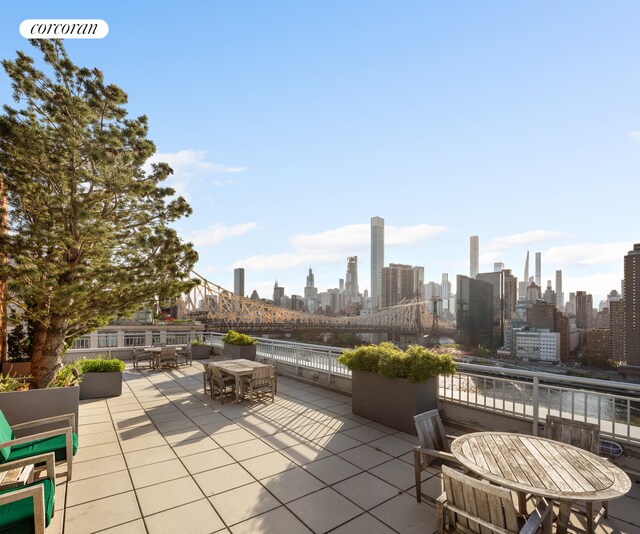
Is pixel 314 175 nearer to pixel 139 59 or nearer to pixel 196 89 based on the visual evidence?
pixel 196 89

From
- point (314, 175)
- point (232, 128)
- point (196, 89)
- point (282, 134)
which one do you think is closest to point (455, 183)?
point (314, 175)

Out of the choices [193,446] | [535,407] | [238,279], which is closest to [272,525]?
[193,446]

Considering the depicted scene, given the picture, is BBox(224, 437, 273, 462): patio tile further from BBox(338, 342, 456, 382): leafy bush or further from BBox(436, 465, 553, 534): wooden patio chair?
BBox(436, 465, 553, 534): wooden patio chair

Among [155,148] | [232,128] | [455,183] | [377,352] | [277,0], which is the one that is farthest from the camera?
[455,183]

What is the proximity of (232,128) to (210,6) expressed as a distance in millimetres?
3223

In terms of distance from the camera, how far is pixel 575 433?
354 centimetres

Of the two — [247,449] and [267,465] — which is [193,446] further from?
[267,465]

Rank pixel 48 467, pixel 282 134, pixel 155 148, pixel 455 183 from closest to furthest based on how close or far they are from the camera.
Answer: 1. pixel 48 467
2. pixel 155 148
3. pixel 282 134
4. pixel 455 183

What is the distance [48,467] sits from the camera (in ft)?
10.1

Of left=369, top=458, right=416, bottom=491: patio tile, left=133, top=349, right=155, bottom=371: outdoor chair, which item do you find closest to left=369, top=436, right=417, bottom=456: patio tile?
left=369, top=458, right=416, bottom=491: patio tile

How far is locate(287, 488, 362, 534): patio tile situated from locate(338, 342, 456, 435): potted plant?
215 cm

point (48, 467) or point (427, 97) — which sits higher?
point (427, 97)

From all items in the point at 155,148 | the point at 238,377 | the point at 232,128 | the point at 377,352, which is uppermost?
the point at 232,128

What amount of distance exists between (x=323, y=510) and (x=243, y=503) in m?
0.86
